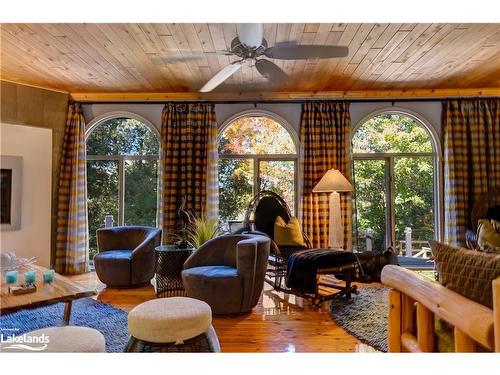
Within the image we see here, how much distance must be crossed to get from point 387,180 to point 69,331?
4626mm

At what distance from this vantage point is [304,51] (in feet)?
9.50

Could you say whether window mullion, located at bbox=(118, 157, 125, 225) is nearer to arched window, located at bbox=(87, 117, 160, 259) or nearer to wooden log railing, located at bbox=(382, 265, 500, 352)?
arched window, located at bbox=(87, 117, 160, 259)

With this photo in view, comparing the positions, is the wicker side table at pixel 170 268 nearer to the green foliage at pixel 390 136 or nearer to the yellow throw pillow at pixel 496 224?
the green foliage at pixel 390 136

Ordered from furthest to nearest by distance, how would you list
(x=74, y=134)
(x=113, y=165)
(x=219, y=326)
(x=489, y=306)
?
(x=113, y=165), (x=74, y=134), (x=219, y=326), (x=489, y=306)

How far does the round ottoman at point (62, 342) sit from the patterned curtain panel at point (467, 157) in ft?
15.6

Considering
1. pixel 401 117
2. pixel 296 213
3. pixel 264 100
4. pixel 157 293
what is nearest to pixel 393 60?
pixel 401 117

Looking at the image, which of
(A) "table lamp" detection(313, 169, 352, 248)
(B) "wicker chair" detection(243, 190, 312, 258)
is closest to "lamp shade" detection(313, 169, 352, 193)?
(A) "table lamp" detection(313, 169, 352, 248)

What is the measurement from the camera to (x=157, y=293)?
364 cm

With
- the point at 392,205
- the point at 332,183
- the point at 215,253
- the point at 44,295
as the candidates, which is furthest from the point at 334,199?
the point at 44,295

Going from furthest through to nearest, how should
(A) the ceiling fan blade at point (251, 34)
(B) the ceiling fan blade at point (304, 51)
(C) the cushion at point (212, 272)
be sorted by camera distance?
1. (C) the cushion at point (212, 272)
2. (B) the ceiling fan blade at point (304, 51)
3. (A) the ceiling fan blade at point (251, 34)

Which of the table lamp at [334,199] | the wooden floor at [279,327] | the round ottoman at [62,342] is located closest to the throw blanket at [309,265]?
the wooden floor at [279,327]

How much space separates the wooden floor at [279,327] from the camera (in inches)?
95.1

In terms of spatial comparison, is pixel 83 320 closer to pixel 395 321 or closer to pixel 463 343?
pixel 395 321
